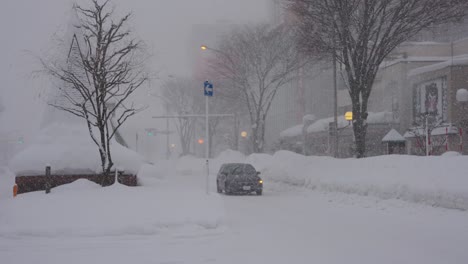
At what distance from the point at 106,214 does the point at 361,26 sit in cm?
1588

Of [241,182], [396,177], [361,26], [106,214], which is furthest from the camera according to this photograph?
[361,26]

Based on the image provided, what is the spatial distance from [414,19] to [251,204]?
10966 millimetres

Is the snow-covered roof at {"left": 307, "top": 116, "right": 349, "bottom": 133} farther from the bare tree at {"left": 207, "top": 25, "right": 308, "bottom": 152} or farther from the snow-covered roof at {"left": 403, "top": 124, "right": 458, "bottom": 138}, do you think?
the snow-covered roof at {"left": 403, "top": 124, "right": 458, "bottom": 138}

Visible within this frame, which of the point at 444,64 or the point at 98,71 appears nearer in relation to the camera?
the point at 98,71

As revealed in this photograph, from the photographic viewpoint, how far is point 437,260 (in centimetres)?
741

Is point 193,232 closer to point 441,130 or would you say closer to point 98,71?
point 98,71

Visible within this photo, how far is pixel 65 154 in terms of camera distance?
47.5 feet

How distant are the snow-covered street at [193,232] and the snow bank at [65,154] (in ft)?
6.59

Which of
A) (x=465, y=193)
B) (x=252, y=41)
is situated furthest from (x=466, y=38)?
(x=465, y=193)

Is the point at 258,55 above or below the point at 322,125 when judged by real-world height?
above

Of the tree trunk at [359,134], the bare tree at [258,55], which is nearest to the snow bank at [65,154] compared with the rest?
the tree trunk at [359,134]

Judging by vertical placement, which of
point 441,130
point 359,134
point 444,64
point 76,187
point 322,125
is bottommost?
point 76,187

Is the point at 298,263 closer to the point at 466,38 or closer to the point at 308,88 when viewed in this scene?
the point at 466,38

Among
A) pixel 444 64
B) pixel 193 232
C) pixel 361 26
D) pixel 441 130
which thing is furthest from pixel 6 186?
pixel 444 64
